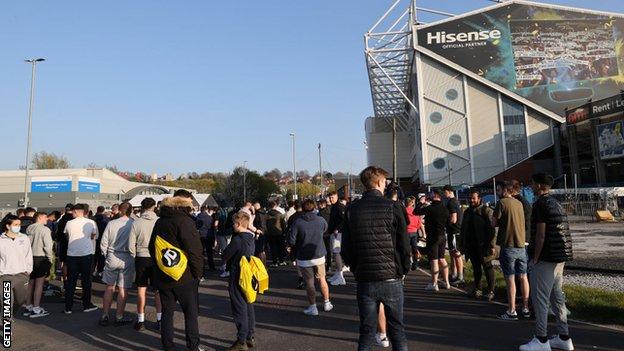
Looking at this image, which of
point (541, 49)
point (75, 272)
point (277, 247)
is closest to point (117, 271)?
point (75, 272)

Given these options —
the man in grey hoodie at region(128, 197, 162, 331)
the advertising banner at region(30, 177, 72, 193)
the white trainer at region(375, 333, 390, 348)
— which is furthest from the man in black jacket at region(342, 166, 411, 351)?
the advertising banner at region(30, 177, 72, 193)

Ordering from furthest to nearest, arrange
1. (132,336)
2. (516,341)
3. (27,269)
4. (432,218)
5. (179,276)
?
(432,218)
(27,269)
(132,336)
(516,341)
(179,276)

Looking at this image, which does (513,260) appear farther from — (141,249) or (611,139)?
(611,139)

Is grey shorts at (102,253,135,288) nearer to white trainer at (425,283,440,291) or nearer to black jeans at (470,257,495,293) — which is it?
white trainer at (425,283,440,291)

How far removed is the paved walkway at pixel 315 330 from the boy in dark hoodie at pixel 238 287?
246 millimetres

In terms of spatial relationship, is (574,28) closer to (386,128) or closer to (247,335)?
(386,128)

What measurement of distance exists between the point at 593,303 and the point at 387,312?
14.7 ft

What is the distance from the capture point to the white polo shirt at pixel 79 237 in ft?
24.5

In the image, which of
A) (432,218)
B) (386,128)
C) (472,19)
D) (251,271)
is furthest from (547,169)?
(251,271)

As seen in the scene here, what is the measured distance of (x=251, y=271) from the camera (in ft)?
18.4

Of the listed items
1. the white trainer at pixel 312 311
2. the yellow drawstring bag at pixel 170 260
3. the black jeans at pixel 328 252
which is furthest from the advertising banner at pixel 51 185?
the yellow drawstring bag at pixel 170 260

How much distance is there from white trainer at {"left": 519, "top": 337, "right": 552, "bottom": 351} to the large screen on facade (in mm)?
48271

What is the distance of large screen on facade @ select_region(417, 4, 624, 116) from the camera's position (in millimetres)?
48781

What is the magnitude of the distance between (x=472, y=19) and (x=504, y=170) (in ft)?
54.1
